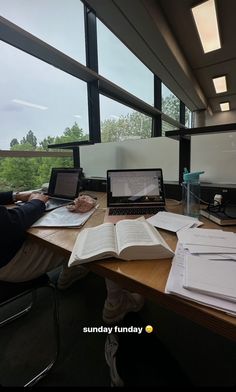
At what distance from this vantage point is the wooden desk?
413 mm

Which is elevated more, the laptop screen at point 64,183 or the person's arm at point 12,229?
the laptop screen at point 64,183

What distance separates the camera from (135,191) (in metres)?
1.29

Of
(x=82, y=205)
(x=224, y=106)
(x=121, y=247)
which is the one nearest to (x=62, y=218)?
(x=82, y=205)

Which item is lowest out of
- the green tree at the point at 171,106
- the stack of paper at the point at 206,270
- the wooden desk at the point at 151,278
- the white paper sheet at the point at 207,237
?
the wooden desk at the point at 151,278

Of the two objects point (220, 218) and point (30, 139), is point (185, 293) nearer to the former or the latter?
point (220, 218)

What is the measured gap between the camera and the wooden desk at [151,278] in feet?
1.35

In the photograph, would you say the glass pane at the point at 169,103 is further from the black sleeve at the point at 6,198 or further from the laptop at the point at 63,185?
the black sleeve at the point at 6,198

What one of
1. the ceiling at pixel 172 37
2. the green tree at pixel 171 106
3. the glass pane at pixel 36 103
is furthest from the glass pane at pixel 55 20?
the green tree at pixel 171 106

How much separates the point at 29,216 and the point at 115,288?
2.25 ft

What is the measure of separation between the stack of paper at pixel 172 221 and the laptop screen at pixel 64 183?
2.39 feet

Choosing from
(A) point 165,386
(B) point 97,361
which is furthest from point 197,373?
(B) point 97,361

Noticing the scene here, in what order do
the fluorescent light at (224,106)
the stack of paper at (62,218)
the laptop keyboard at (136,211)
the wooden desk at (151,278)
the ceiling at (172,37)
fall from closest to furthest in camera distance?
the wooden desk at (151,278) → the stack of paper at (62,218) → the laptop keyboard at (136,211) → the ceiling at (172,37) → the fluorescent light at (224,106)

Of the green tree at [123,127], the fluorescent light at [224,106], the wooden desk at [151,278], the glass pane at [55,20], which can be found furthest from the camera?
the fluorescent light at [224,106]

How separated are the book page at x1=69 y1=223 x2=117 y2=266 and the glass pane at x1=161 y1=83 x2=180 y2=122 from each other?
3.78m
